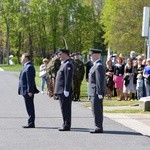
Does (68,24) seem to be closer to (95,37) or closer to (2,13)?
(95,37)

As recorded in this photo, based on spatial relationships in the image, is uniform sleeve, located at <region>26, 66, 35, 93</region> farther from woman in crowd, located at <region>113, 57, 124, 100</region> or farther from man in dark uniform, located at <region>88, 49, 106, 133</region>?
woman in crowd, located at <region>113, 57, 124, 100</region>

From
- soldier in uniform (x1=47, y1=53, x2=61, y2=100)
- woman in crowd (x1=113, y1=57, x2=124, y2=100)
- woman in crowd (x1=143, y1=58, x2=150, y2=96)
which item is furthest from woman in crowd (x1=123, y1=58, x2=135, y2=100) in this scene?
soldier in uniform (x1=47, y1=53, x2=61, y2=100)

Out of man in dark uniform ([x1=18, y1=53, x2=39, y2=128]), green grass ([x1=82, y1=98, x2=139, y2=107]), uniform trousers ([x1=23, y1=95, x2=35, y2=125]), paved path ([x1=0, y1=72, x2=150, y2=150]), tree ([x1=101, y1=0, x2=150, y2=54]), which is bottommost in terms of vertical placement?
green grass ([x1=82, y1=98, x2=139, y2=107])

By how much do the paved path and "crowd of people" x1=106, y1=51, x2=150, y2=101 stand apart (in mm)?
4062

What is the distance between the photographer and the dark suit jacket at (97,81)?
11.6 meters

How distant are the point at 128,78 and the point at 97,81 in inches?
332

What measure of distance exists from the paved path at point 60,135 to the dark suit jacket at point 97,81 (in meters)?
0.95

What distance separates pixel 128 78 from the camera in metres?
19.9

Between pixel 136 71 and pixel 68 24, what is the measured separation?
2354 inches

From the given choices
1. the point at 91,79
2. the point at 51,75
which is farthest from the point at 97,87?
the point at 51,75

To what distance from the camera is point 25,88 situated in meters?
12.6

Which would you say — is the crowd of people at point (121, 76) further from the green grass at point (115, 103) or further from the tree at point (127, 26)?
the tree at point (127, 26)

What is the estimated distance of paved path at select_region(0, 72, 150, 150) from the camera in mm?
10016

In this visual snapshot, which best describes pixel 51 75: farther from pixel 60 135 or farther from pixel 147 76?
pixel 60 135
